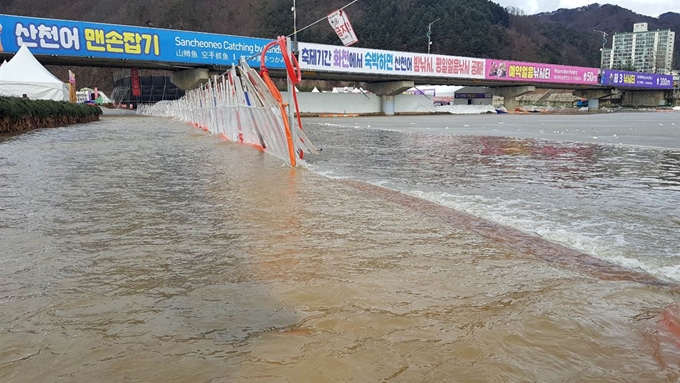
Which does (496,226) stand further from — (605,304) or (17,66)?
(17,66)

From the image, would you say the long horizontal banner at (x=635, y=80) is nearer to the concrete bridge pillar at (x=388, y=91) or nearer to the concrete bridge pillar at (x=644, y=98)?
the concrete bridge pillar at (x=644, y=98)

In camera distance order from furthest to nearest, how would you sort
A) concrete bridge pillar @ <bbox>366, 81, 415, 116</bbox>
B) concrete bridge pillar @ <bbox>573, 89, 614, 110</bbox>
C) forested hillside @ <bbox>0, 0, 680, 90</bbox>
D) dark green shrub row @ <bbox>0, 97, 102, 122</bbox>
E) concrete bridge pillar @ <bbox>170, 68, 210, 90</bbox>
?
forested hillside @ <bbox>0, 0, 680, 90</bbox> → concrete bridge pillar @ <bbox>573, 89, 614, 110</bbox> → concrete bridge pillar @ <bbox>366, 81, 415, 116</bbox> → concrete bridge pillar @ <bbox>170, 68, 210, 90</bbox> → dark green shrub row @ <bbox>0, 97, 102, 122</bbox>

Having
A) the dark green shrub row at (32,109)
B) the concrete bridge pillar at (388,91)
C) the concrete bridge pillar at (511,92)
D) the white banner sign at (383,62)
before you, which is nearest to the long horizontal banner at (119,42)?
the white banner sign at (383,62)

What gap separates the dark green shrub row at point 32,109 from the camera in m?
14.1

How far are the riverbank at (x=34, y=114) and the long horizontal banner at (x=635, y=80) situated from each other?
64.1 m

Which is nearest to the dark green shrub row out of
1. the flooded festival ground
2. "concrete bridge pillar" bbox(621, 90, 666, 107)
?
the flooded festival ground

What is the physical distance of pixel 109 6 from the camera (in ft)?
327

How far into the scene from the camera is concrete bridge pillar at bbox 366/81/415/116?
1882 inches

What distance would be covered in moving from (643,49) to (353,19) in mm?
104767

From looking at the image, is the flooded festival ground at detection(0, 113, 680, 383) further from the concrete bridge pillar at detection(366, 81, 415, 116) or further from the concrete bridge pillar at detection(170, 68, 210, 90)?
the concrete bridge pillar at detection(366, 81, 415, 116)

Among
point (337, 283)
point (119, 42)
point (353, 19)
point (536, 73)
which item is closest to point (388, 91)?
point (536, 73)

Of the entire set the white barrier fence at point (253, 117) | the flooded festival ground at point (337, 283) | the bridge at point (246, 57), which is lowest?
the flooded festival ground at point (337, 283)

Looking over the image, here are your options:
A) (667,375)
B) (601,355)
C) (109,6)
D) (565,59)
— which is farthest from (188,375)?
(565,59)

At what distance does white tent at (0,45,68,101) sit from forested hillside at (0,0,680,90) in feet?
200
